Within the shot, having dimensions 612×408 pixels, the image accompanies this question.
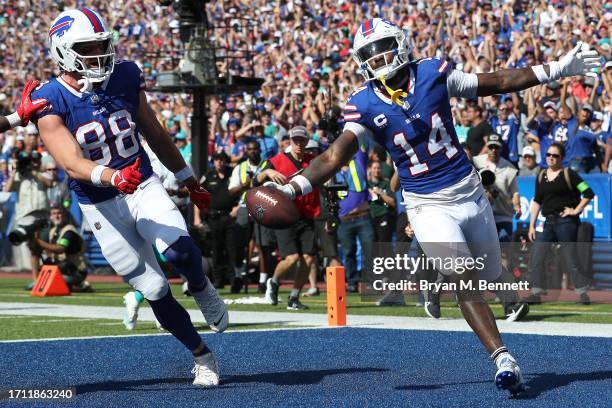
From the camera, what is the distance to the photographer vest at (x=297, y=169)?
12.9 meters

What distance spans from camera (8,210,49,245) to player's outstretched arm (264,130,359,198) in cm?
1087

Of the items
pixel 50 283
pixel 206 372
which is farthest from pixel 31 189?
pixel 206 372

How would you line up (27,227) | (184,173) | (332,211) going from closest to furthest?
1. (184,173)
2. (332,211)
3. (27,227)

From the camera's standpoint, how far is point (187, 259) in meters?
6.58

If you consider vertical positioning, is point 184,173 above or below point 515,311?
above

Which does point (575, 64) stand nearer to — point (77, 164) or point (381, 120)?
point (381, 120)

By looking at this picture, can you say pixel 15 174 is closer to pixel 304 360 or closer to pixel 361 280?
pixel 361 280

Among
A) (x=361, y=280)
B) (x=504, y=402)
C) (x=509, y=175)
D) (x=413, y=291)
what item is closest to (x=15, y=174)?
(x=361, y=280)

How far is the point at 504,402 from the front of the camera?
589 centimetres

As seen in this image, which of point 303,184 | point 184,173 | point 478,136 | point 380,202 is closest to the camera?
point 303,184

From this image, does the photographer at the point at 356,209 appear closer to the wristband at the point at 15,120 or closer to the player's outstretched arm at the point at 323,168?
the player's outstretched arm at the point at 323,168

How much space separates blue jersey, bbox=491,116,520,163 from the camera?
1609cm

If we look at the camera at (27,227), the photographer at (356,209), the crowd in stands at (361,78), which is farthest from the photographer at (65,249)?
the photographer at (356,209)

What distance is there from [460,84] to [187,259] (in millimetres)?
1867
